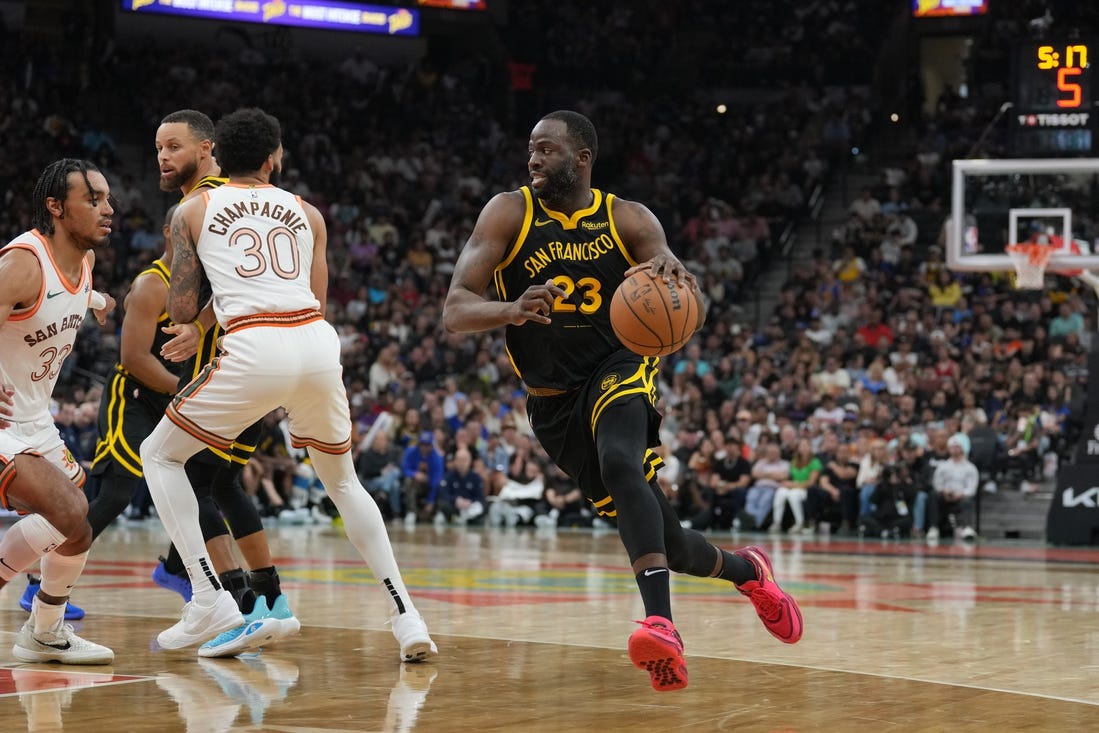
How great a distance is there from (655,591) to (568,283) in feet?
4.18

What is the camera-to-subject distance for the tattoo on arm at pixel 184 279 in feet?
18.3

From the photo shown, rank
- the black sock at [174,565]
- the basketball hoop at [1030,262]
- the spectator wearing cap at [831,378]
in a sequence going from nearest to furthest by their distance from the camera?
the black sock at [174,565] < the basketball hoop at [1030,262] < the spectator wearing cap at [831,378]

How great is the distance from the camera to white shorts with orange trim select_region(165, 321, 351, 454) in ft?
17.8

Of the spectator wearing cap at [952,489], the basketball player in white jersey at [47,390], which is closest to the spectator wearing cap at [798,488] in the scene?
the spectator wearing cap at [952,489]

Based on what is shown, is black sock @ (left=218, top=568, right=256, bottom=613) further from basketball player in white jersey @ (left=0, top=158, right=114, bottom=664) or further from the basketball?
the basketball

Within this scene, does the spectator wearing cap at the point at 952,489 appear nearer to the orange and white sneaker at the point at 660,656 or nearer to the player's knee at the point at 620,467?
the player's knee at the point at 620,467

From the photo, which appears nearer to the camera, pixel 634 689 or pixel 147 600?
pixel 634 689

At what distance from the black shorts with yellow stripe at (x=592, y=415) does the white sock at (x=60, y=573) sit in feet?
6.21

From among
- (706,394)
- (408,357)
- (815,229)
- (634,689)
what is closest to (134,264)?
(408,357)

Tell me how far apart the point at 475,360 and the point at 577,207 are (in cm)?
1483

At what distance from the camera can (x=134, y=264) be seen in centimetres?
2103

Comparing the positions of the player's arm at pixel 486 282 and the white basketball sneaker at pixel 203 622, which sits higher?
the player's arm at pixel 486 282

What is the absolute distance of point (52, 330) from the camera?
19.0 ft

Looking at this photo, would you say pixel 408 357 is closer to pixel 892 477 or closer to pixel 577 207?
pixel 892 477
